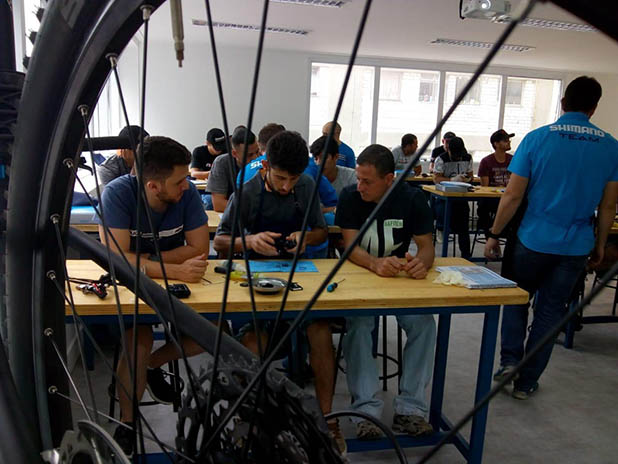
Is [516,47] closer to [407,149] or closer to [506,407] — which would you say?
[407,149]

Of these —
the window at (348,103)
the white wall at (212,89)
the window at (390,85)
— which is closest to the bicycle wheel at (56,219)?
the white wall at (212,89)

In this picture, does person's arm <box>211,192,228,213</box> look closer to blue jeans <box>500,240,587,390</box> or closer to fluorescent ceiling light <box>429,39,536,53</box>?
blue jeans <box>500,240,587,390</box>

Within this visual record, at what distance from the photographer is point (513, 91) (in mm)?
10742

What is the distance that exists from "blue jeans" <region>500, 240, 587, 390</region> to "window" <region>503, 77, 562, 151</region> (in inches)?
347

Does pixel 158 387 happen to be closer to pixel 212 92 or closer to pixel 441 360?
pixel 441 360

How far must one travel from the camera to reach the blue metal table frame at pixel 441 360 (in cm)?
179

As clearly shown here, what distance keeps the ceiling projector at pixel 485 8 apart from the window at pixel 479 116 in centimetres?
495

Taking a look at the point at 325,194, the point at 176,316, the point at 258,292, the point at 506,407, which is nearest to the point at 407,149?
the point at 325,194

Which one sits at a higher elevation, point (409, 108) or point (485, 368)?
point (409, 108)

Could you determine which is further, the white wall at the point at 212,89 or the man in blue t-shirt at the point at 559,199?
the white wall at the point at 212,89

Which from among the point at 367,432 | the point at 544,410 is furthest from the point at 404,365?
the point at 544,410

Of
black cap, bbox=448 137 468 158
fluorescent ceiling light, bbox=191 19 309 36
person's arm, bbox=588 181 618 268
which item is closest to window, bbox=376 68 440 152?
fluorescent ceiling light, bbox=191 19 309 36

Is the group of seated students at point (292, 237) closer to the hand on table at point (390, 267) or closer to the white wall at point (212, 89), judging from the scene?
the hand on table at point (390, 267)

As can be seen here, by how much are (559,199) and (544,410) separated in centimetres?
106
